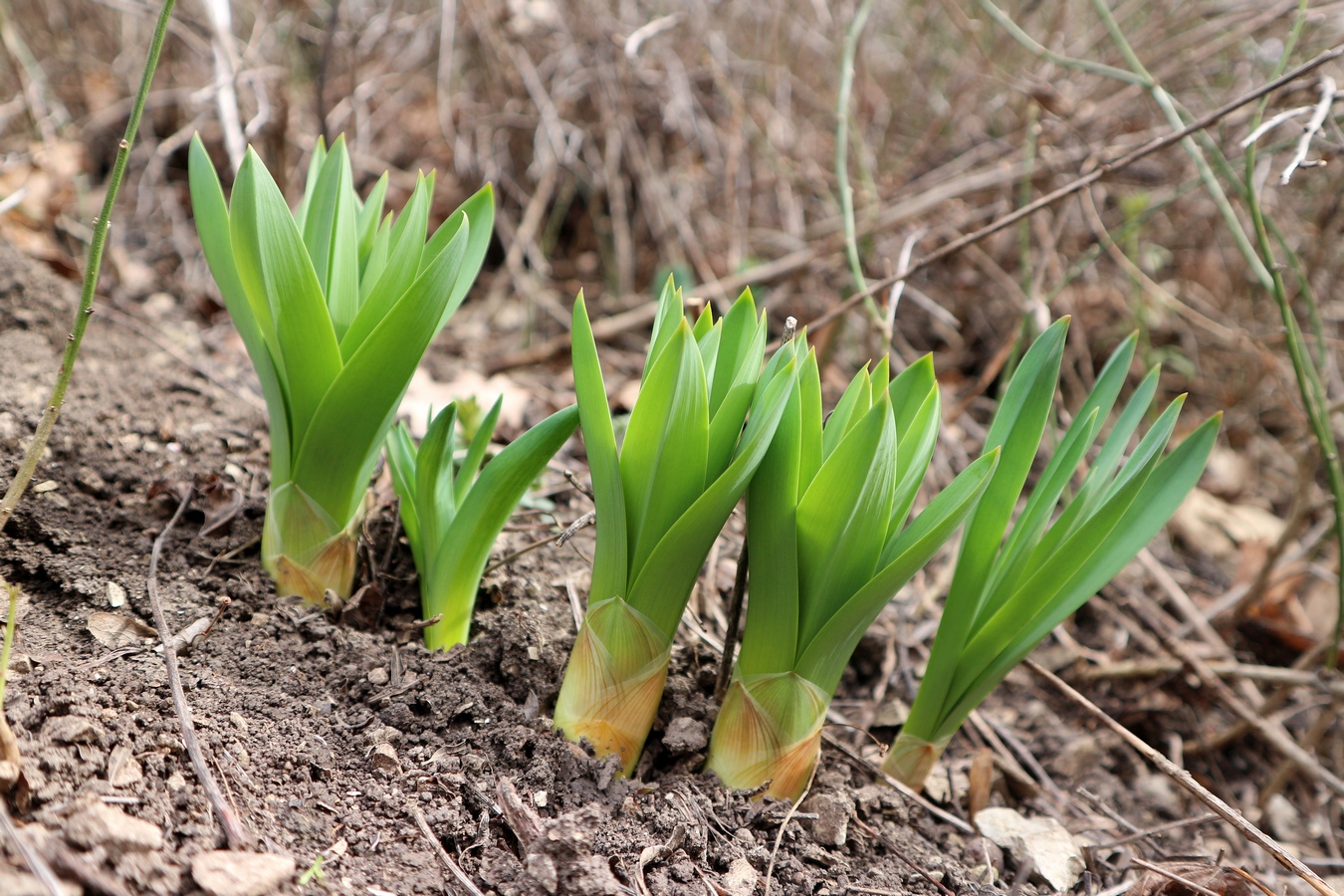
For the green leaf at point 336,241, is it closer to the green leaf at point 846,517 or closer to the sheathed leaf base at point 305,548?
the sheathed leaf base at point 305,548

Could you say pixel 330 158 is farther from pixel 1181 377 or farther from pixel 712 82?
pixel 1181 377

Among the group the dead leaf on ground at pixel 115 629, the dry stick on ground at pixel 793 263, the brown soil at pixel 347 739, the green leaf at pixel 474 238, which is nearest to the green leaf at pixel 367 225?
the green leaf at pixel 474 238

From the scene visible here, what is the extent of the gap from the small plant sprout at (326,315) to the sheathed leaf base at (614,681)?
39 centimetres

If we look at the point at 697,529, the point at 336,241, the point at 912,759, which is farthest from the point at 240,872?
the point at 912,759

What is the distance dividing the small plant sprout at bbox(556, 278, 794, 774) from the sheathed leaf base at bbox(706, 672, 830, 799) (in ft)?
0.34

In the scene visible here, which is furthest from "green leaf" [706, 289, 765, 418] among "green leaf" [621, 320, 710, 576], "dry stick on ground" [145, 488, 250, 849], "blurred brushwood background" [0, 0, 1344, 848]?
"blurred brushwood background" [0, 0, 1344, 848]

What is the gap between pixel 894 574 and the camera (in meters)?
1.00

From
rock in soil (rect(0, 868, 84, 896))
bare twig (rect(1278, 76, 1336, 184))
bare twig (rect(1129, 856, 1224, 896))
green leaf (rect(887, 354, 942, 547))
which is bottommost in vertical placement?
bare twig (rect(1129, 856, 1224, 896))

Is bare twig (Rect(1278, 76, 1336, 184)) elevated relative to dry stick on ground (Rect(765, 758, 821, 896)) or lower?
elevated

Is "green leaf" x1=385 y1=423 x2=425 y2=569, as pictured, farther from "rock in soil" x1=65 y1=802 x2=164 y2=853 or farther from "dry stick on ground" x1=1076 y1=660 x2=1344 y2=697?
"dry stick on ground" x1=1076 y1=660 x2=1344 y2=697

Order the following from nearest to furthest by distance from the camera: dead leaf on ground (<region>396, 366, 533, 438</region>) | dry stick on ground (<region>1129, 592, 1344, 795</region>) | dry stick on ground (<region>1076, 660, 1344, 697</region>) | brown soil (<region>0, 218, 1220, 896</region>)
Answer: brown soil (<region>0, 218, 1220, 896</region>), dry stick on ground (<region>1129, 592, 1344, 795</region>), dry stick on ground (<region>1076, 660, 1344, 697</region>), dead leaf on ground (<region>396, 366, 533, 438</region>)

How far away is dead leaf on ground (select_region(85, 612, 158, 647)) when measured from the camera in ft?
3.65

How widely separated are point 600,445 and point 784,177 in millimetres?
2265

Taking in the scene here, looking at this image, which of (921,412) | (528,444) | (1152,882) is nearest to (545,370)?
(528,444)
